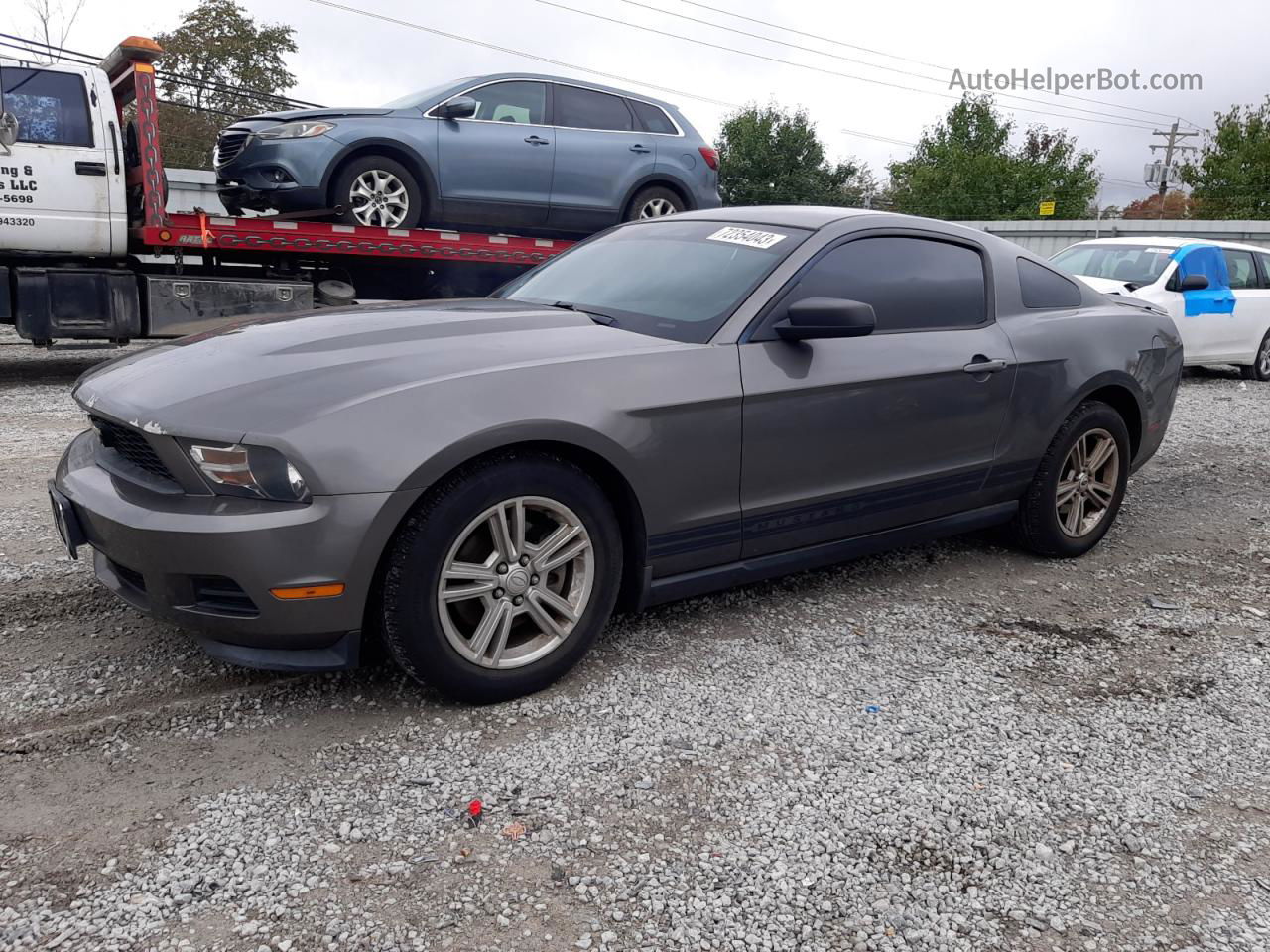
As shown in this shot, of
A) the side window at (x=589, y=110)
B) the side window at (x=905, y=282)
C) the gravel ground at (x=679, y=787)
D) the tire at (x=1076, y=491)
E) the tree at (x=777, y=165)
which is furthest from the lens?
the tree at (x=777, y=165)

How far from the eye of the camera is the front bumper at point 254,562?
250 cm

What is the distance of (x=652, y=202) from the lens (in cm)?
977

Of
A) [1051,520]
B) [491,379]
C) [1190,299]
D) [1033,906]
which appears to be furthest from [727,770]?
[1190,299]

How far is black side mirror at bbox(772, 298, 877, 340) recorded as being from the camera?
10.5ft

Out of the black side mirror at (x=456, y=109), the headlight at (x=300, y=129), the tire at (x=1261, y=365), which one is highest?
the black side mirror at (x=456, y=109)

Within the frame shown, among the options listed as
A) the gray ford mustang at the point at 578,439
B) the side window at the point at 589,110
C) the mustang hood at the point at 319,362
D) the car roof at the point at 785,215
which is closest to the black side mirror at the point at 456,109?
the side window at the point at 589,110

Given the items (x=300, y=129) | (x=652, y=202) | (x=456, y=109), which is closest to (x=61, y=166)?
(x=300, y=129)

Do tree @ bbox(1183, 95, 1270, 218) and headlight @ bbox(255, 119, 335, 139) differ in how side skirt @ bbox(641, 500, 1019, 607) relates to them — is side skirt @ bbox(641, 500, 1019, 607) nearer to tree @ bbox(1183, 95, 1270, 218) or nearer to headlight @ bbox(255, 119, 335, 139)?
headlight @ bbox(255, 119, 335, 139)

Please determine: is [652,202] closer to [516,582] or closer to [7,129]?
[7,129]

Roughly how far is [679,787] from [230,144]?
309 inches

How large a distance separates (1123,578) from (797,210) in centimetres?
213

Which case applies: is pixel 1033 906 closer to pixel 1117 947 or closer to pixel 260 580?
pixel 1117 947

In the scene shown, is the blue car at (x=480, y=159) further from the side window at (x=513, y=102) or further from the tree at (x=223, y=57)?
the tree at (x=223, y=57)

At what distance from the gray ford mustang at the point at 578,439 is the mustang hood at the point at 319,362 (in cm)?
1
